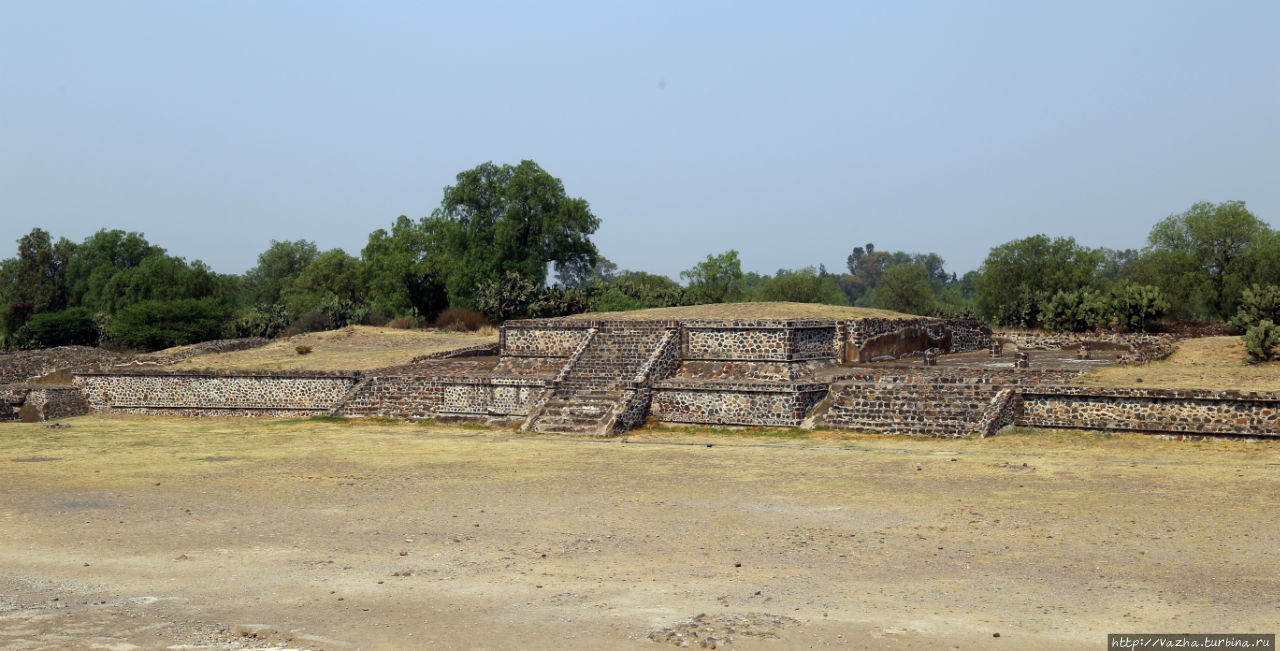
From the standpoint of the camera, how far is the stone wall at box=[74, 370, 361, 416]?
23.3 meters

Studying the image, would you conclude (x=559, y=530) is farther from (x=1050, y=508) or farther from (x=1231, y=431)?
(x=1231, y=431)

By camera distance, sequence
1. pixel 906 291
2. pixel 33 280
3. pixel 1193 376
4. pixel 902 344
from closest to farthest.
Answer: pixel 1193 376, pixel 902 344, pixel 33 280, pixel 906 291

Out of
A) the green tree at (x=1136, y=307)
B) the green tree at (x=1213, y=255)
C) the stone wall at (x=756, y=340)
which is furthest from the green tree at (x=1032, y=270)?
the stone wall at (x=756, y=340)

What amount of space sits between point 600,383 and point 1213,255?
31.4 metres

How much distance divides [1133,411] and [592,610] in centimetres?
1210

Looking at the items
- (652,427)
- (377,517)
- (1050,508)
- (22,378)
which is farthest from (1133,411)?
(22,378)

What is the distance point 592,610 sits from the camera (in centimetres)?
726

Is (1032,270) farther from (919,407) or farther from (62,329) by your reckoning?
(62,329)

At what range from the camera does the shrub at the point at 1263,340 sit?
21.0 metres

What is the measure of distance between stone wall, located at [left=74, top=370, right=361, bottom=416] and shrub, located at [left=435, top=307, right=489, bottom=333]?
1762 centimetres

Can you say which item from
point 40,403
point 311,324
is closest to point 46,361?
point 311,324

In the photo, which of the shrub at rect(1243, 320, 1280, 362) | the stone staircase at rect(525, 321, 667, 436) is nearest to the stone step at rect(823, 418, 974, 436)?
the stone staircase at rect(525, 321, 667, 436)

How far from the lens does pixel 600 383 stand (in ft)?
66.9

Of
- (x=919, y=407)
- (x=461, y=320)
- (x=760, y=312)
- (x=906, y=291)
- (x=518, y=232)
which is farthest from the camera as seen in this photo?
(x=906, y=291)
